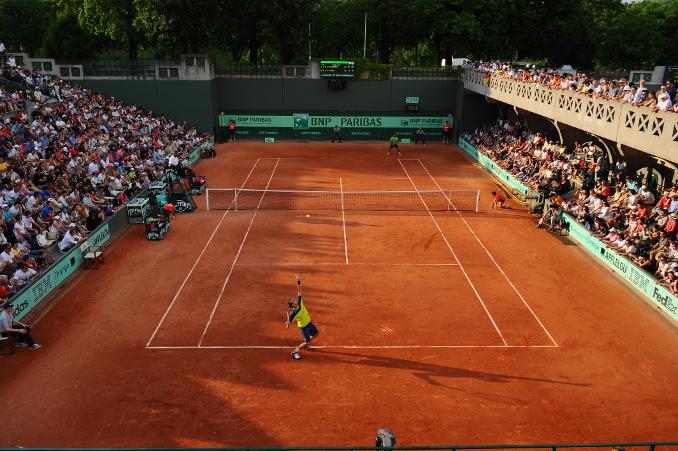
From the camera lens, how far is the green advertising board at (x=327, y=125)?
48125 millimetres

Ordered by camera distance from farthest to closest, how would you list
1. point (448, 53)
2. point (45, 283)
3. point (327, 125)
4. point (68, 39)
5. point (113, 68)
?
point (68, 39), point (448, 53), point (327, 125), point (113, 68), point (45, 283)

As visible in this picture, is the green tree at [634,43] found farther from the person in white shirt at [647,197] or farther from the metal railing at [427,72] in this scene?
the person in white shirt at [647,197]

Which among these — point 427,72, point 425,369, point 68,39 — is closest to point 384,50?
point 427,72

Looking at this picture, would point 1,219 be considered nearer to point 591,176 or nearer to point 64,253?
point 64,253

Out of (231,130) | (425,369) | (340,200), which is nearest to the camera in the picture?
(425,369)

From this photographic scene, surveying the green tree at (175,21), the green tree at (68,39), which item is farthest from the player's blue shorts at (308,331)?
the green tree at (68,39)

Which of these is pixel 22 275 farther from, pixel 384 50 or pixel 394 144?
pixel 384 50

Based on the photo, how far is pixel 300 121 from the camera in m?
48.3

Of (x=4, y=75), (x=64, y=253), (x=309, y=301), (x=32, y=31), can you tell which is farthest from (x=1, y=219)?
(x=32, y=31)

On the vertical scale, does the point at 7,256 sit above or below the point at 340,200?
above

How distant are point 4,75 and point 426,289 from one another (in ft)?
104

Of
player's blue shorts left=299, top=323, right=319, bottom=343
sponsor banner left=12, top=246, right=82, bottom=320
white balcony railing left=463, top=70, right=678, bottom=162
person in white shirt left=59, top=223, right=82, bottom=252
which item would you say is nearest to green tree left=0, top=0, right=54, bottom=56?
person in white shirt left=59, top=223, right=82, bottom=252

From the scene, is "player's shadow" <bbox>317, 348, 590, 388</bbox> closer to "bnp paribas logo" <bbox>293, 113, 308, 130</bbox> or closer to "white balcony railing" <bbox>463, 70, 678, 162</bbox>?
"white balcony railing" <bbox>463, 70, 678, 162</bbox>

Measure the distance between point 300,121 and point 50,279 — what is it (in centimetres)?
3260
